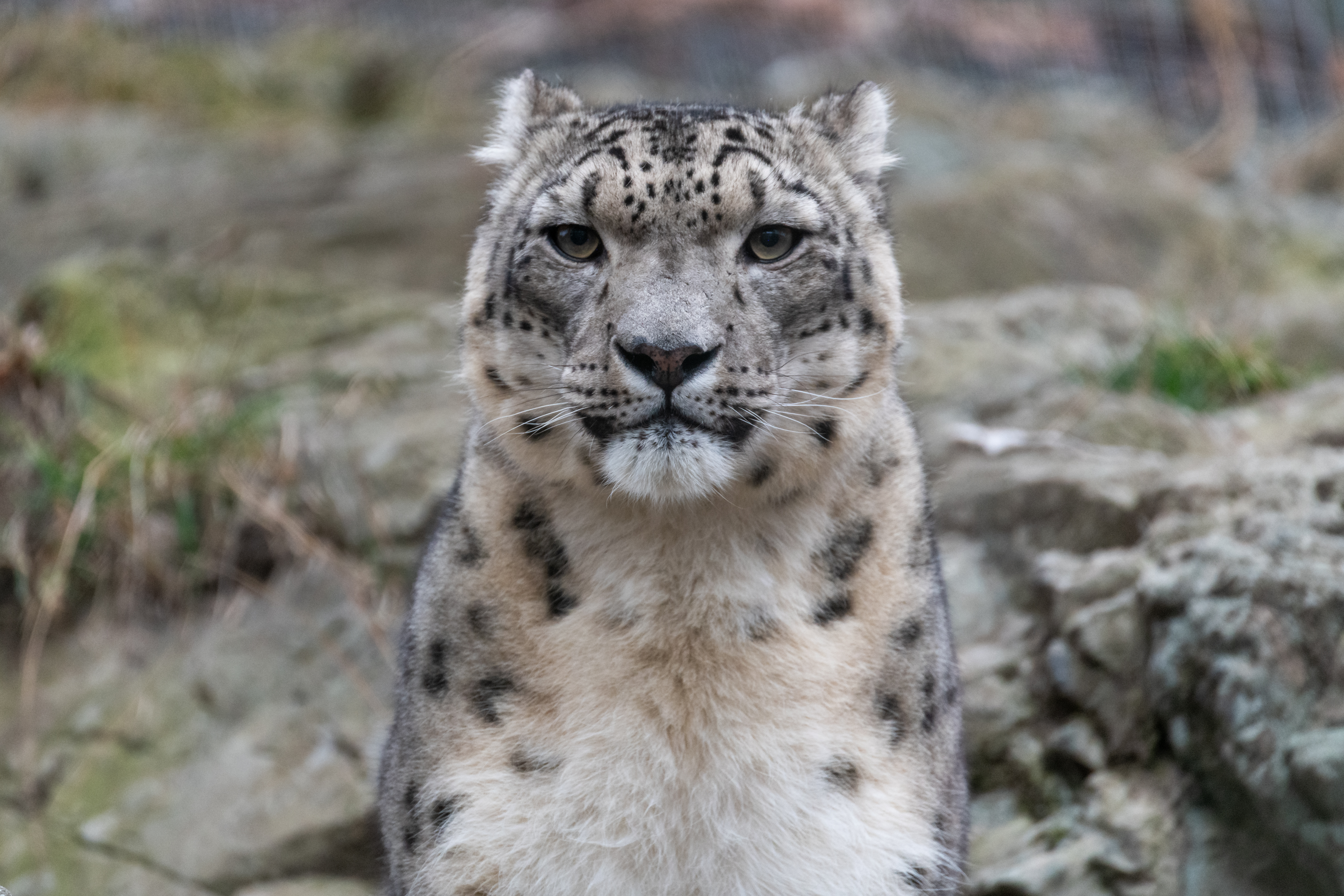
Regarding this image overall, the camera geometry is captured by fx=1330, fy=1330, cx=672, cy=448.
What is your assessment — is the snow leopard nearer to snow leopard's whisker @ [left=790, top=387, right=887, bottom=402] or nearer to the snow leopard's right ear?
snow leopard's whisker @ [left=790, top=387, right=887, bottom=402]

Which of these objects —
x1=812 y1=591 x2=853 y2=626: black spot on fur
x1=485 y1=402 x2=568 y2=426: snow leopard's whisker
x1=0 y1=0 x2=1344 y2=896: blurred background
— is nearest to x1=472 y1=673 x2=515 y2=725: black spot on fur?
x1=485 y1=402 x2=568 y2=426: snow leopard's whisker

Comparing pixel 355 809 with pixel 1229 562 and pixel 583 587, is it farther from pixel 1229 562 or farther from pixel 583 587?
pixel 1229 562

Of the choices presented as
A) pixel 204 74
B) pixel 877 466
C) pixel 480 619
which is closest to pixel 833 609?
pixel 877 466

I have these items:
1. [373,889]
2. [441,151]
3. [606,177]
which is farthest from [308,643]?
[441,151]

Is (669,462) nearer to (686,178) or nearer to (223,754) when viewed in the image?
(686,178)

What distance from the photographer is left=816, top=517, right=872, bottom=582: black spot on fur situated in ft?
10.2

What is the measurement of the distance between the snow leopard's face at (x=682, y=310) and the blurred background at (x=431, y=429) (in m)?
1.02

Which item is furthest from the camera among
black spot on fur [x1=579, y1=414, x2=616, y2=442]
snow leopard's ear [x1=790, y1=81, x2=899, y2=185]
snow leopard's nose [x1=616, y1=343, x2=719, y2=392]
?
snow leopard's ear [x1=790, y1=81, x2=899, y2=185]

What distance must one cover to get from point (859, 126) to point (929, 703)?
149 cm

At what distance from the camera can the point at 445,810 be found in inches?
120

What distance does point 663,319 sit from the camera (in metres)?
2.74

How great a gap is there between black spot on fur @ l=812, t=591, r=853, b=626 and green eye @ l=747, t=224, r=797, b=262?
2.61 feet

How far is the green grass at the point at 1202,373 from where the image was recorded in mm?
6234

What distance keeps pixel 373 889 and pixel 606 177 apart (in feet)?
9.21
